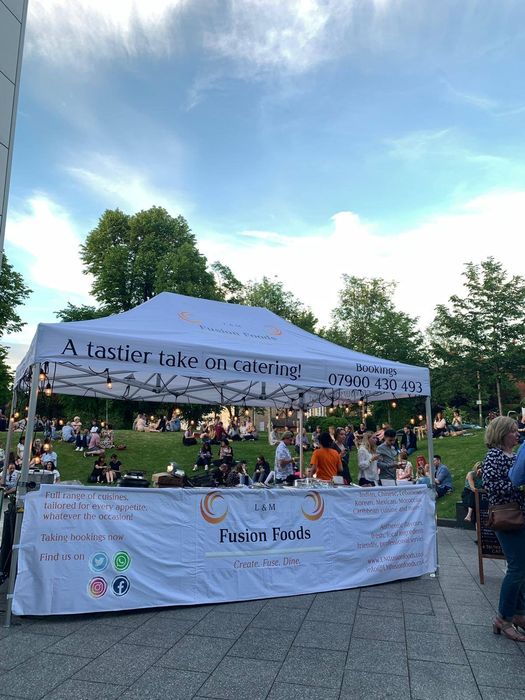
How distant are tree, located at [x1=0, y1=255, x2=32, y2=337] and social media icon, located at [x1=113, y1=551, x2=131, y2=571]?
1117 inches

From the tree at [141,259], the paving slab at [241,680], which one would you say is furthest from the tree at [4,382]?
the paving slab at [241,680]

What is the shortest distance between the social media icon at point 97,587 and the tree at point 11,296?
93.3 ft

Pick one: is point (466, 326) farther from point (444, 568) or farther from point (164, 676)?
point (164, 676)

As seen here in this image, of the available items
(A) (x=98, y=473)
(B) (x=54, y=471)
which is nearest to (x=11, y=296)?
(A) (x=98, y=473)

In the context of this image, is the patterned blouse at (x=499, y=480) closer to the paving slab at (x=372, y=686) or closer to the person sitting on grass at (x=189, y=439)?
the paving slab at (x=372, y=686)

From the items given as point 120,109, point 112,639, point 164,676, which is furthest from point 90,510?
point 120,109

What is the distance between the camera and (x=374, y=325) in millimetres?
43344

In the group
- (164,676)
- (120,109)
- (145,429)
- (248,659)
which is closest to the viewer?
(164,676)

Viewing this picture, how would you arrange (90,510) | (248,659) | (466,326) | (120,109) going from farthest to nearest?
1. (466,326)
2. (120,109)
3. (90,510)
4. (248,659)

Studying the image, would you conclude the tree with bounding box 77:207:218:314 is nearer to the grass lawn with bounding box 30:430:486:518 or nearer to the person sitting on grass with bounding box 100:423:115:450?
the grass lawn with bounding box 30:430:486:518

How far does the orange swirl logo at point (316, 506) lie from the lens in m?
6.04

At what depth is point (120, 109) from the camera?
13797 mm

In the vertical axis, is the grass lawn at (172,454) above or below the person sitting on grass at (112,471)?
above

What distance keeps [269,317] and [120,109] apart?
932cm
